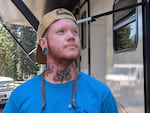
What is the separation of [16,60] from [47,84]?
83.5ft

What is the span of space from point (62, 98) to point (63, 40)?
0.22 metres

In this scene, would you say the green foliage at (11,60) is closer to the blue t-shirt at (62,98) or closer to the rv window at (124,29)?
the rv window at (124,29)

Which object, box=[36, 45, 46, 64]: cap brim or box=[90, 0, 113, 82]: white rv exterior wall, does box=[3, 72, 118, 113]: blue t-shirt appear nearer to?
box=[36, 45, 46, 64]: cap brim

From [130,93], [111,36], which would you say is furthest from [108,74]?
[130,93]

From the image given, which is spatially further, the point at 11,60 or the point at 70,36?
the point at 11,60

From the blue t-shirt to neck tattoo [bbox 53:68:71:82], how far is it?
0.08 feet

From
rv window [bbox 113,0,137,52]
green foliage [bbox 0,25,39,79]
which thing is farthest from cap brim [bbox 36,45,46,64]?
green foliage [bbox 0,25,39,79]

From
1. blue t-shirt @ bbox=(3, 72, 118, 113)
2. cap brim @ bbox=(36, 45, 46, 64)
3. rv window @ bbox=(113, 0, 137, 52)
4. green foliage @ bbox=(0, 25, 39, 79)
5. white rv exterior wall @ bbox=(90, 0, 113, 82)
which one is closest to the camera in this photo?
blue t-shirt @ bbox=(3, 72, 118, 113)

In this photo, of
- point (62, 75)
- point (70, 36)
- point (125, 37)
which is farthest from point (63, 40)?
point (125, 37)

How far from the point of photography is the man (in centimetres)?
156

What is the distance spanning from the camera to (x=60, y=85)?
1.59 metres

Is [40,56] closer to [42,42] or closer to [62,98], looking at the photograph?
[42,42]

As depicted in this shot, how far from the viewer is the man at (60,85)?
5.11 ft

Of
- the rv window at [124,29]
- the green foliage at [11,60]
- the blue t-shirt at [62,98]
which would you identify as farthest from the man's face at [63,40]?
the green foliage at [11,60]
